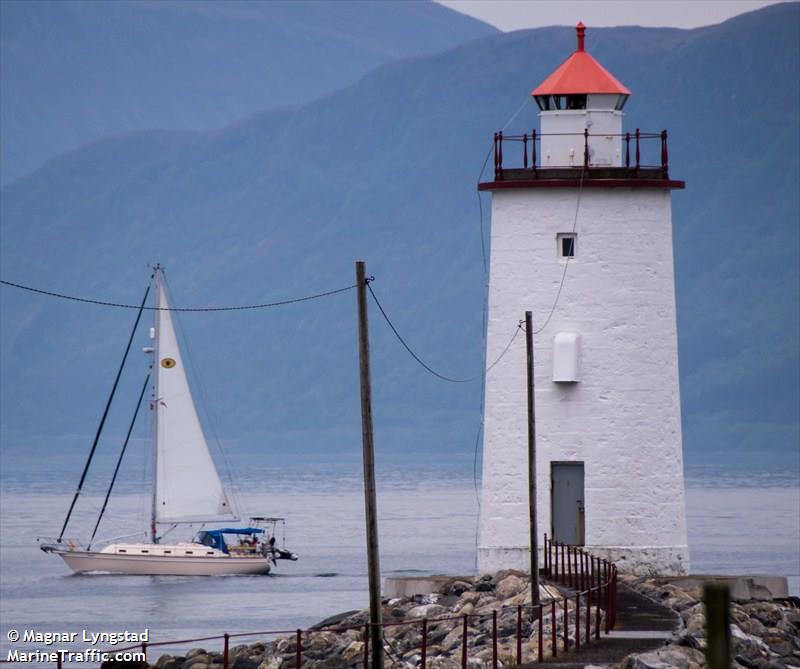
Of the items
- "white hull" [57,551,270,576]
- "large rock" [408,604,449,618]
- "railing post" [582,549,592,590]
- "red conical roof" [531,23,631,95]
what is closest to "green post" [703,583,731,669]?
"railing post" [582,549,592,590]

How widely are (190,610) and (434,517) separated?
3041 cm

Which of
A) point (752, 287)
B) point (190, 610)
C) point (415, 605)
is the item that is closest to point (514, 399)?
point (415, 605)

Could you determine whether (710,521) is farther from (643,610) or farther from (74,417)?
(74,417)

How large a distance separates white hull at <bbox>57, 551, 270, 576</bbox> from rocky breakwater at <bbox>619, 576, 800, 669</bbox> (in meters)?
26.6

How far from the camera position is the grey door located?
2083cm

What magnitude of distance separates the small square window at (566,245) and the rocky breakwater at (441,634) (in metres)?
3.57

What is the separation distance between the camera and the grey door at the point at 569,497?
20.8 meters

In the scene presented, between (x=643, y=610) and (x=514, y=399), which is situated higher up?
(x=514, y=399)

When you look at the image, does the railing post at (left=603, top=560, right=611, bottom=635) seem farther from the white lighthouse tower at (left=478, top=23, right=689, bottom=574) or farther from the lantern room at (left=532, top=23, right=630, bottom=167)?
the lantern room at (left=532, top=23, right=630, bottom=167)

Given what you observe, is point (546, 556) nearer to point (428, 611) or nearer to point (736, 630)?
point (428, 611)

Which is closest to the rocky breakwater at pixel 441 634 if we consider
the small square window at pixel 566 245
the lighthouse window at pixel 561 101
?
the small square window at pixel 566 245

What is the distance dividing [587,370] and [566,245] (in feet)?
4.66

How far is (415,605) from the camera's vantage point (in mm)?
20500

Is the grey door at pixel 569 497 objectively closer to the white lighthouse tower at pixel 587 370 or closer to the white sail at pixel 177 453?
the white lighthouse tower at pixel 587 370
